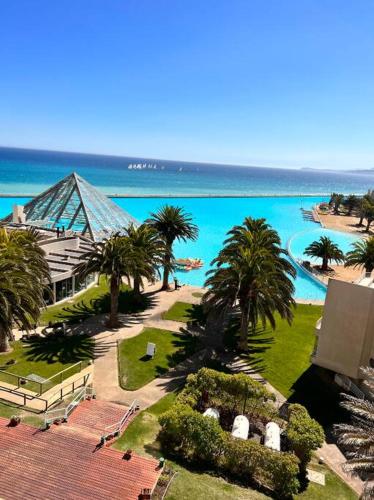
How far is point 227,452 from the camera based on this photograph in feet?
40.9

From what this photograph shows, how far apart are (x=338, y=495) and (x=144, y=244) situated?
18151mm

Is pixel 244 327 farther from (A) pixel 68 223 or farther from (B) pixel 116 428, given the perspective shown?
(A) pixel 68 223

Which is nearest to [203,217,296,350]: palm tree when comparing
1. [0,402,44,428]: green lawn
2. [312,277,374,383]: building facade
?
[312,277,374,383]: building facade

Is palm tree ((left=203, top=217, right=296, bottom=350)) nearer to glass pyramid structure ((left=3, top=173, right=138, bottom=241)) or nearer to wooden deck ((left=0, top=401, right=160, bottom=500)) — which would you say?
wooden deck ((left=0, top=401, right=160, bottom=500))

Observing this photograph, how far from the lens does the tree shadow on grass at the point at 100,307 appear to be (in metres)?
25.3

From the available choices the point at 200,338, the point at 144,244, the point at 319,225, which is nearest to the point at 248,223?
the point at 144,244

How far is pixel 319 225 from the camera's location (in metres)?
79.2

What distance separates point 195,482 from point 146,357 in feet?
31.1

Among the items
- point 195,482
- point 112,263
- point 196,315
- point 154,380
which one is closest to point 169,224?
point 196,315

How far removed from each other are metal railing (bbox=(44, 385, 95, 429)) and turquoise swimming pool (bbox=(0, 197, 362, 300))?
75.2 feet

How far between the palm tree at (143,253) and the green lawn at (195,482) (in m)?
9.84

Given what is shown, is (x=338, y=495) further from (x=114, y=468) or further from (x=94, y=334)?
(x=94, y=334)

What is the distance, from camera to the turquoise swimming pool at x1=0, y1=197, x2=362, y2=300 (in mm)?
39906

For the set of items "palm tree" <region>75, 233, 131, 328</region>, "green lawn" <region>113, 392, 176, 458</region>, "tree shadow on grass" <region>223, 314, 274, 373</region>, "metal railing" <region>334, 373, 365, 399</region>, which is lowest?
"tree shadow on grass" <region>223, 314, 274, 373</region>
